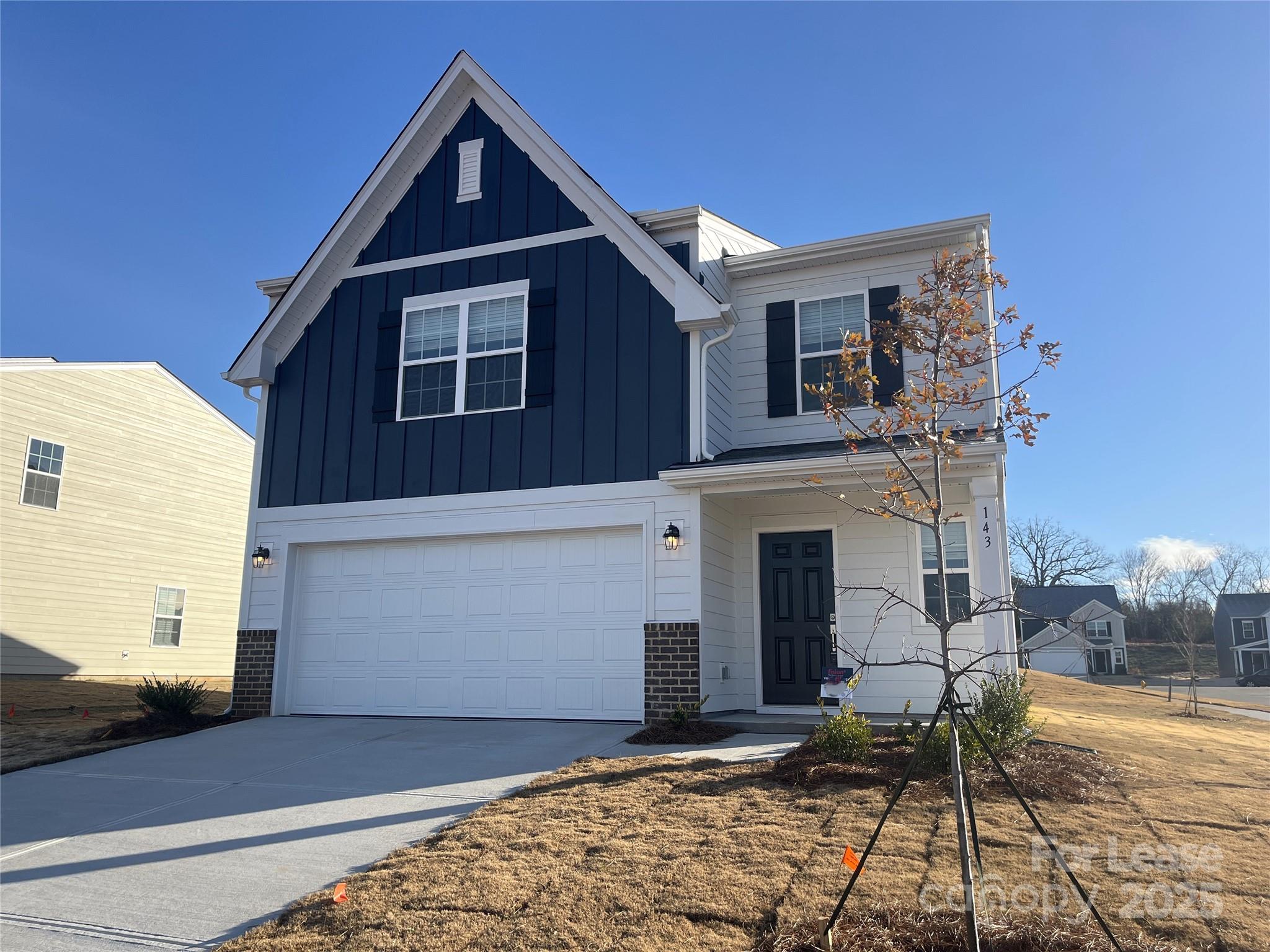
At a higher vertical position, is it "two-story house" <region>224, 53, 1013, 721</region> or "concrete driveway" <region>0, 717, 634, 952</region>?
"two-story house" <region>224, 53, 1013, 721</region>

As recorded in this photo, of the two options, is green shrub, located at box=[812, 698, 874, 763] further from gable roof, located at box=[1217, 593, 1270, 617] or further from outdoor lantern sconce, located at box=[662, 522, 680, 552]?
gable roof, located at box=[1217, 593, 1270, 617]

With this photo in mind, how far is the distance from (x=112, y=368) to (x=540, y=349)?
1245cm

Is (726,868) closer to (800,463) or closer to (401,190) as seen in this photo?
(800,463)

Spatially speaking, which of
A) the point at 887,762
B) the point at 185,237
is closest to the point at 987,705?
the point at 887,762

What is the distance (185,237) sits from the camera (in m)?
25.0

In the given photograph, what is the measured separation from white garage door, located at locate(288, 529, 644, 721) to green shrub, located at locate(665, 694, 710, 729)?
0.71m

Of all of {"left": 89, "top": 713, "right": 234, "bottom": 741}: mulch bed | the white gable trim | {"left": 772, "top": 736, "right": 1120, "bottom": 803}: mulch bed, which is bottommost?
{"left": 89, "top": 713, "right": 234, "bottom": 741}: mulch bed

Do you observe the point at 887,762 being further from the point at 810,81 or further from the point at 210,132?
the point at 210,132

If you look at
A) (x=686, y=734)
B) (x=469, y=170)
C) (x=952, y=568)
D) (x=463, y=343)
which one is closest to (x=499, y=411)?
(x=463, y=343)

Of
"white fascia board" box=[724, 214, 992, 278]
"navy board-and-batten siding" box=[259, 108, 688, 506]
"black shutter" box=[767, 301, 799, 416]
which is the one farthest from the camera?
"black shutter" box=[767, 301, 799, 416]

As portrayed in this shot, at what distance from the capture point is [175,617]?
63.5 ft

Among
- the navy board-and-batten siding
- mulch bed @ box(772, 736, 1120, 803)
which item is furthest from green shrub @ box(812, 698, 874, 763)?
the navy board-and-batten siding

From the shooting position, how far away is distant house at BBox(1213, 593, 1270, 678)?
136 feet

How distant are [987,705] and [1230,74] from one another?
8082 mm
